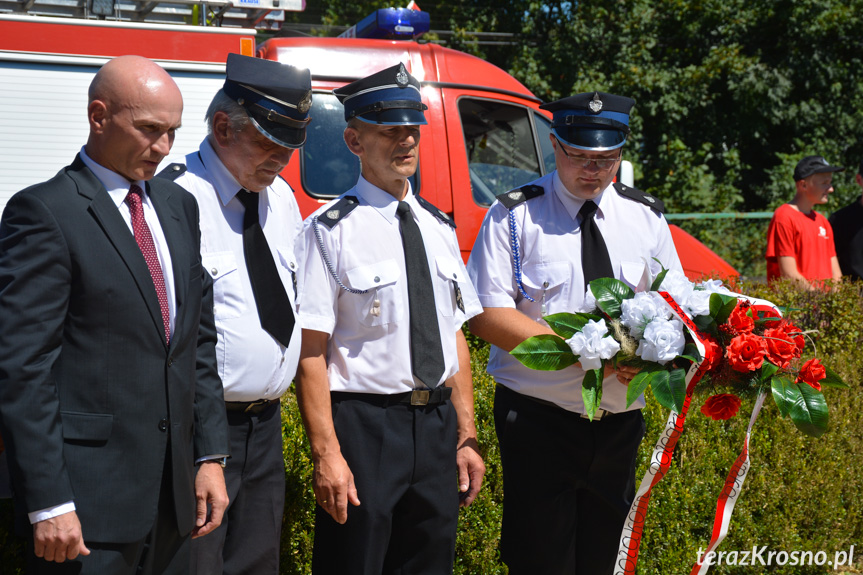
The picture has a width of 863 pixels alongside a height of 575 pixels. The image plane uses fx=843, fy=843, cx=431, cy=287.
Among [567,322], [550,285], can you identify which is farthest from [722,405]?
[550,285]

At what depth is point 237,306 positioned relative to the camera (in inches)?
107

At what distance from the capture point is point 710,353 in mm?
2744

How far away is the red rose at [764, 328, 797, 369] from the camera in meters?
2.74

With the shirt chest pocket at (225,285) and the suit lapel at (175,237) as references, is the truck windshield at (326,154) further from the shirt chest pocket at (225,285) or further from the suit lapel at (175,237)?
the suit lapel at (175,237)

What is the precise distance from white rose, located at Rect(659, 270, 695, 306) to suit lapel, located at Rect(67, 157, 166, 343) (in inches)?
65.6

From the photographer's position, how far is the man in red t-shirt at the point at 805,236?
6750mm

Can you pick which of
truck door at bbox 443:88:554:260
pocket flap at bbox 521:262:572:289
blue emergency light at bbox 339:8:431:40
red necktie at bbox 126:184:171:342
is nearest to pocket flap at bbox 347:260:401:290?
pocket flap at bbox 521:262:572:289

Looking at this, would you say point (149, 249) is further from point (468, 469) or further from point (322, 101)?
point (322, 101)

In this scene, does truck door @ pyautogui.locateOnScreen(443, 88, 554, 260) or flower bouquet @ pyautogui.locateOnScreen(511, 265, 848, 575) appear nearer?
flower bouquet @ pyautogui.locateOnScreen(511, 265, 848, 575)

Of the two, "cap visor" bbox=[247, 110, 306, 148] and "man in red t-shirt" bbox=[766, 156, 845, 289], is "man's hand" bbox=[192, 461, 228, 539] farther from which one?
"man in red t-shirt" bbox=[766, 156, 845, 289]

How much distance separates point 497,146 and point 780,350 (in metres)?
4.17

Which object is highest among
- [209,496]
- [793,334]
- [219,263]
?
[219,263]

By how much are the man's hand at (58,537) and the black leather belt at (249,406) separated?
72cm

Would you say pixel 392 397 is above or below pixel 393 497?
above
